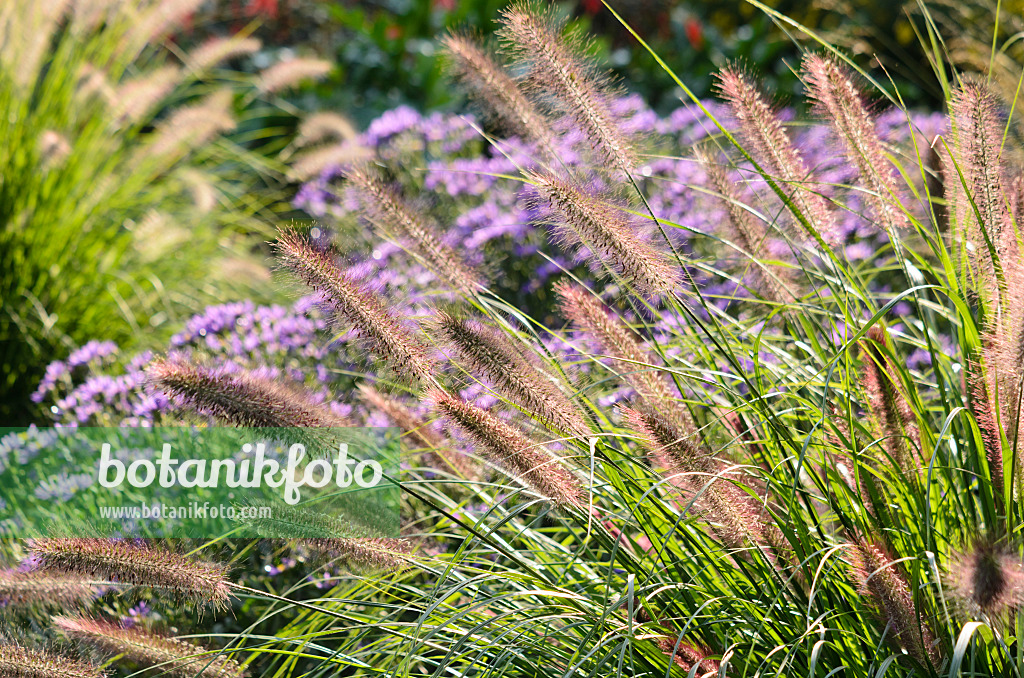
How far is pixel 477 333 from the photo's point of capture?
165cm

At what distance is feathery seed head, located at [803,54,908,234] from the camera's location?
1.88m

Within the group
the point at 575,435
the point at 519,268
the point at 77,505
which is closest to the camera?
the point at 575,435

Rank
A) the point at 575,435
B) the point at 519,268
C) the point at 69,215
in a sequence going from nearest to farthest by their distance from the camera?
1. the point at 575,435
2. the point at 519,268
3. the point at 69,215

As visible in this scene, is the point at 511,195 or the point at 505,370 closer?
the point at 505,370

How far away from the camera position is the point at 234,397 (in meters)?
1.64

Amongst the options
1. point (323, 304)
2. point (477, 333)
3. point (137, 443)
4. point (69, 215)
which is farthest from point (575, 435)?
point (69, 215)

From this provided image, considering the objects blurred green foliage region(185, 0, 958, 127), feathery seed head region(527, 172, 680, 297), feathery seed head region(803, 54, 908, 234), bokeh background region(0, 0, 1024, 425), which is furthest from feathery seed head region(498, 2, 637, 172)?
blurred green foliage region(185, 0, 958, 127)

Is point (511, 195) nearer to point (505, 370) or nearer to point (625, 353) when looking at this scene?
point (625, 353)

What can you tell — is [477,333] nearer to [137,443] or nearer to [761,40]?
[137,443]

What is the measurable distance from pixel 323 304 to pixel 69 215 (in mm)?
3222

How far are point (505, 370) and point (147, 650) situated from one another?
2.74 ft

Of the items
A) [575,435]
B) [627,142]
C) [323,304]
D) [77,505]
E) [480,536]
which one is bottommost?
[77,505]

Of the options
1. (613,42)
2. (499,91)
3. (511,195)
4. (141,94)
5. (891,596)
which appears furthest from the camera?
(613,42)
